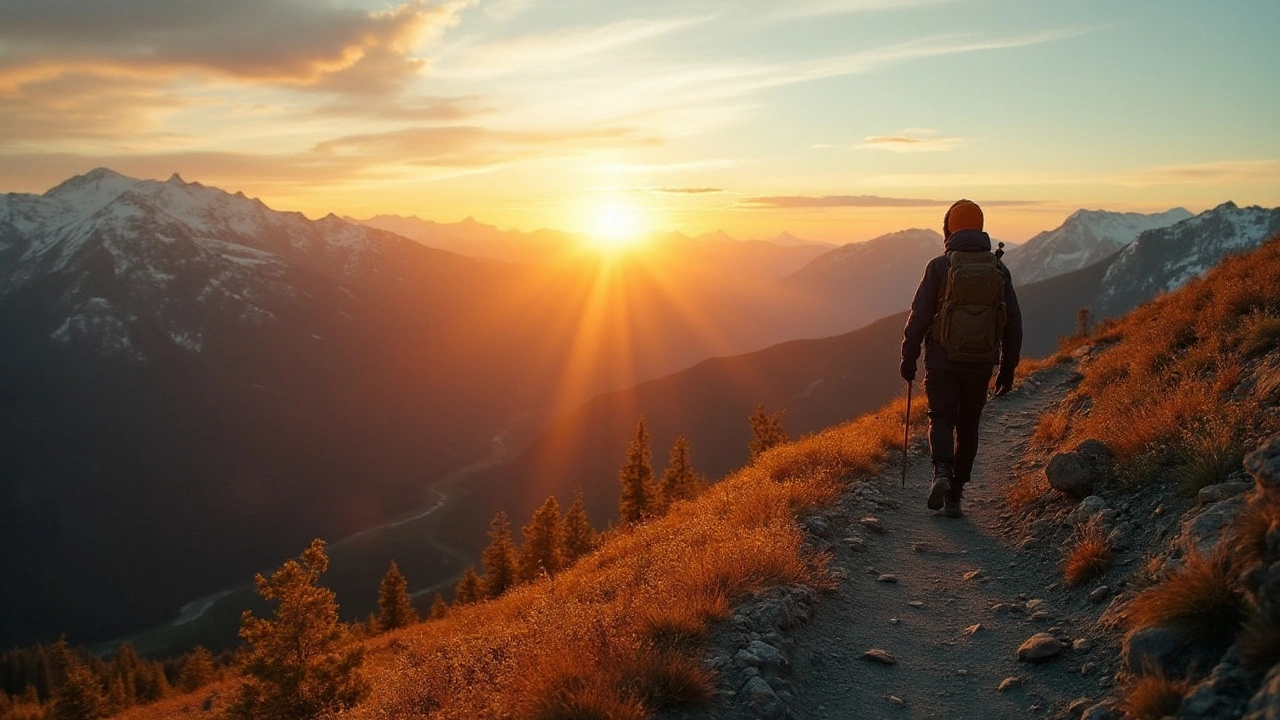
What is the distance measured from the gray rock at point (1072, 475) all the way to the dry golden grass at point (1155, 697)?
4.65m

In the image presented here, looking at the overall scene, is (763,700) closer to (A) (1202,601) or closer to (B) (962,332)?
(A) (1202,601)

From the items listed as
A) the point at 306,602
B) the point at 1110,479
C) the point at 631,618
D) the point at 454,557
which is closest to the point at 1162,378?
the point at 1110,479

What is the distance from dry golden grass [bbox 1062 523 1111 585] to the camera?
7.10 m

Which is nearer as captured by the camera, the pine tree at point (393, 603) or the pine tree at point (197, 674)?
the pine tree at point (393, 603)

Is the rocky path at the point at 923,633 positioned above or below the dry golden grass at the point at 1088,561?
below

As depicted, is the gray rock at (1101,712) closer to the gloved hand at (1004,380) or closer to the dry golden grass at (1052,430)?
the gloved hand at (1004,380)

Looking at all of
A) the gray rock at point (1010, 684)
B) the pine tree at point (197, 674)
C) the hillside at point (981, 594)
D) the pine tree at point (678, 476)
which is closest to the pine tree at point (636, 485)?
the pine tree at point (678, 476)

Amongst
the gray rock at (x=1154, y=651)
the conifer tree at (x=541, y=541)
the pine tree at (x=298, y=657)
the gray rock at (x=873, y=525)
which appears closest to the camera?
the gray rock at (x=1154, y=651)

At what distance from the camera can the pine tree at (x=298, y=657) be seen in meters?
19.3

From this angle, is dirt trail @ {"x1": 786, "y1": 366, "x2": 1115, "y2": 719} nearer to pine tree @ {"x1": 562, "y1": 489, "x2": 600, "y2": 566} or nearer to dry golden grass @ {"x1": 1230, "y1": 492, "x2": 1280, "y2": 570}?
dry golden grass @ {"x1": 1230, "y1": 492, "x2": 1280, "y2": 570}

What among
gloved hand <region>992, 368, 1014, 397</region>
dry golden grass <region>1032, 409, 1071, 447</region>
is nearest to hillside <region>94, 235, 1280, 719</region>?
dry golden grass <region>1032, 409, 1071, 447</region>

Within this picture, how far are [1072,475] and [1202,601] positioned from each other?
4516 mm

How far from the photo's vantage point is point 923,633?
7.21 m

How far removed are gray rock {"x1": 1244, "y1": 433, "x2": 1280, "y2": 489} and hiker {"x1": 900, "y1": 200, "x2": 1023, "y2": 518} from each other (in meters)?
3.68
